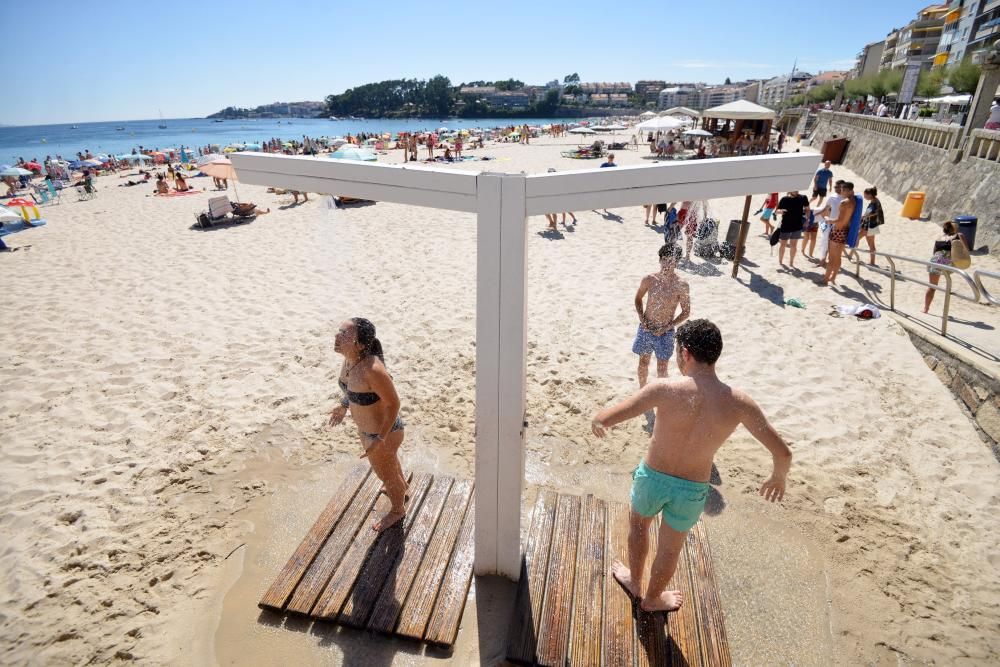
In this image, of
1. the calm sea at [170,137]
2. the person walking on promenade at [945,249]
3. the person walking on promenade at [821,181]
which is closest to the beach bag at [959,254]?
the person walking on promenade at [945,249]

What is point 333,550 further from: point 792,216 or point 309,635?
point 792,216

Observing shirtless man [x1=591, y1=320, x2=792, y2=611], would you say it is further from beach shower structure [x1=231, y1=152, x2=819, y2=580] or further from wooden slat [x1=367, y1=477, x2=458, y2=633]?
wooden slat [x1=367, y1=477, x2=458, y2=633]

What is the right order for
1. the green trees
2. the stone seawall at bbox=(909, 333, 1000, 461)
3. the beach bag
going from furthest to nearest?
the green trees < the beach bag < the stone seawall at bbox=(909, 333, 1000, 461)

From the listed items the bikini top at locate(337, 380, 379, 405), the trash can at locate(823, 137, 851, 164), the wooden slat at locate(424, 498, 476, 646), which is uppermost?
the trash can at locate(823, 137, 851, 164)

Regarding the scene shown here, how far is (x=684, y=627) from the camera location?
2273 mm

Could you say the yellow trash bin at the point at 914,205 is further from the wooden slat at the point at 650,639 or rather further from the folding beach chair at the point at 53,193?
the folding beach chair at the point at 53,193

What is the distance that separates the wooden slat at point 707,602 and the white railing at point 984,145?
11691mm

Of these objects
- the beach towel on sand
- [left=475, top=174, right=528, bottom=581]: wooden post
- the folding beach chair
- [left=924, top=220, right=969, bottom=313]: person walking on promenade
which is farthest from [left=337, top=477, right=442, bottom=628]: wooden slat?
the folding beach chair

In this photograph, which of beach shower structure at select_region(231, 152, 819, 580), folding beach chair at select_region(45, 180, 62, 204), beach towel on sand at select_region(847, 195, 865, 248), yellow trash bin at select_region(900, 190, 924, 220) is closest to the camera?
beach shower structure at select_region(231, 152, 819, 580)

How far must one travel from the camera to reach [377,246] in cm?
900

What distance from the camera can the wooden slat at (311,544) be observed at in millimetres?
2484

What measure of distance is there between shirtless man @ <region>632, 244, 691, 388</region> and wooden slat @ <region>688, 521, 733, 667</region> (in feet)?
4.88

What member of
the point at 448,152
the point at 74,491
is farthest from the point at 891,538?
the point at 448,152

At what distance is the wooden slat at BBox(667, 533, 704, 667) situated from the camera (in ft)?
7.04
